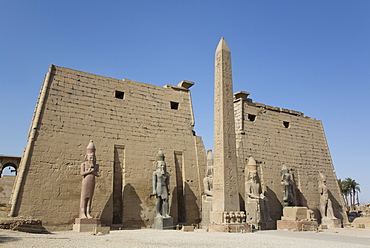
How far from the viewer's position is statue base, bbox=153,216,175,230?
9930mm

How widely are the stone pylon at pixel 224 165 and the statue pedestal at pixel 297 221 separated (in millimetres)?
2137

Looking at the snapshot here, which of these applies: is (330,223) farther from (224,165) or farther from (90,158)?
(90,158)

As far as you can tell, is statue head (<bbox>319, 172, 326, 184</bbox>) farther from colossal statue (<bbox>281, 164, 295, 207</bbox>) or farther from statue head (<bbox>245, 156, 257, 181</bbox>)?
statue head (<bbox>245, 156, 257, 181</bbox>)

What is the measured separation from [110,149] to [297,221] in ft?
19.5

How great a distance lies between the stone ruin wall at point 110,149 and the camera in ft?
30.7

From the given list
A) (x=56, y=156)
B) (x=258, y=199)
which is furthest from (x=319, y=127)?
(x=56, y=156)

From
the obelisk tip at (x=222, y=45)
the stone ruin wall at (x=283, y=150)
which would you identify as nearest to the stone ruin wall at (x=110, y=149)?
the stone ruin wall at (x=283, y=150)

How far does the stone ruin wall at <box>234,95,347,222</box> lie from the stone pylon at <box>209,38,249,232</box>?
382cm

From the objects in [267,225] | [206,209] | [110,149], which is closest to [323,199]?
[267,225]

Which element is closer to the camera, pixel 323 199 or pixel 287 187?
pixel 287 187

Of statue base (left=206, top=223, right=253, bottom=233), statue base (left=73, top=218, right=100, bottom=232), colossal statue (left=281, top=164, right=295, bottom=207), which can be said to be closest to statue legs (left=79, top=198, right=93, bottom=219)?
statue base (left=73, top=218, right=100, bottom=232)

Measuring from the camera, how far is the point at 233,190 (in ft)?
28.4

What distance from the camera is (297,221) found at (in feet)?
33.0

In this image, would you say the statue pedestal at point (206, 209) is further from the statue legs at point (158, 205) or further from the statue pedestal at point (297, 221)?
the statue pedestal at point (297, 221)
